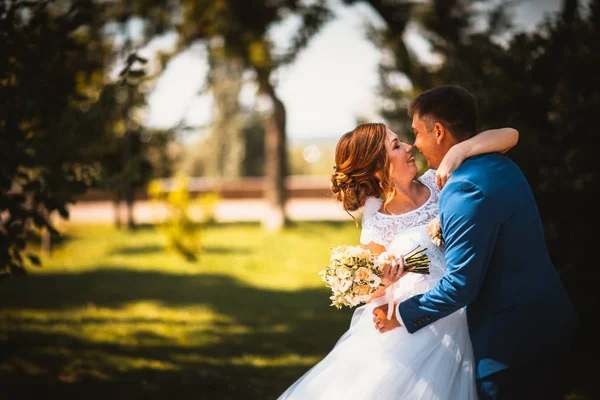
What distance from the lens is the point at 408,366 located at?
2709 millimetres

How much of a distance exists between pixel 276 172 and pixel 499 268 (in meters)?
19.1

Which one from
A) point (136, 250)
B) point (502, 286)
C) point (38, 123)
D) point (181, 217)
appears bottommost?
point (136, 250)

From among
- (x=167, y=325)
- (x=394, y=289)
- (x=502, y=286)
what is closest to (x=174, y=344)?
(x=167, y=325)

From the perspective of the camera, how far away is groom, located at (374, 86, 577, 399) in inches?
91.4

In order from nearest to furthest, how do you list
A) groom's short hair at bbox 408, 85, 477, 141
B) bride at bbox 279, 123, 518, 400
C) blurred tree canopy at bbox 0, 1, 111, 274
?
groom's short hair at bbox 408, 85, 477, 141, bride at bbox 279, 123, 518, 400, blurred tree canopy at bbox 0, 1, 111, 274

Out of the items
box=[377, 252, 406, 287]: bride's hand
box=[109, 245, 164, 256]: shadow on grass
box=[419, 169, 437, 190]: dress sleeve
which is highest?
box=[419, 169, 437, 190]: dress sleeve

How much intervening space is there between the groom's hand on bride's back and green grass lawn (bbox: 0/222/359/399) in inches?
117

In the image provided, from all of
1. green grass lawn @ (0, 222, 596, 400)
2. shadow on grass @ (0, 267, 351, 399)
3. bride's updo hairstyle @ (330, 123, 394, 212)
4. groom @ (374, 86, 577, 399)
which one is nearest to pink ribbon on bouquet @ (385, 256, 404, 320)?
groom @ (374, 86, 577, 399)

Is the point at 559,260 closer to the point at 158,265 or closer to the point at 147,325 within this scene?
the point at 147,325

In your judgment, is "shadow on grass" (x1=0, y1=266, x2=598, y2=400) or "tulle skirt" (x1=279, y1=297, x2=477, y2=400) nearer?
"tulle skirt" (x1=279, y1=297, x2=477, y2=400)

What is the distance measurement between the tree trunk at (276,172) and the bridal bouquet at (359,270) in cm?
1714

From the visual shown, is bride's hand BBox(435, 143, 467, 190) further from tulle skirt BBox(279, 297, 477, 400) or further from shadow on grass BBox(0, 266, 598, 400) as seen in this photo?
shadow on grass BBox(0, 266, 598, 400)

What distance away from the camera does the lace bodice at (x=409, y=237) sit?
2.87 meters

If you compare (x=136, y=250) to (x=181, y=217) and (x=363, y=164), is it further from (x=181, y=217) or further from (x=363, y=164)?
(x=363, y=164)
